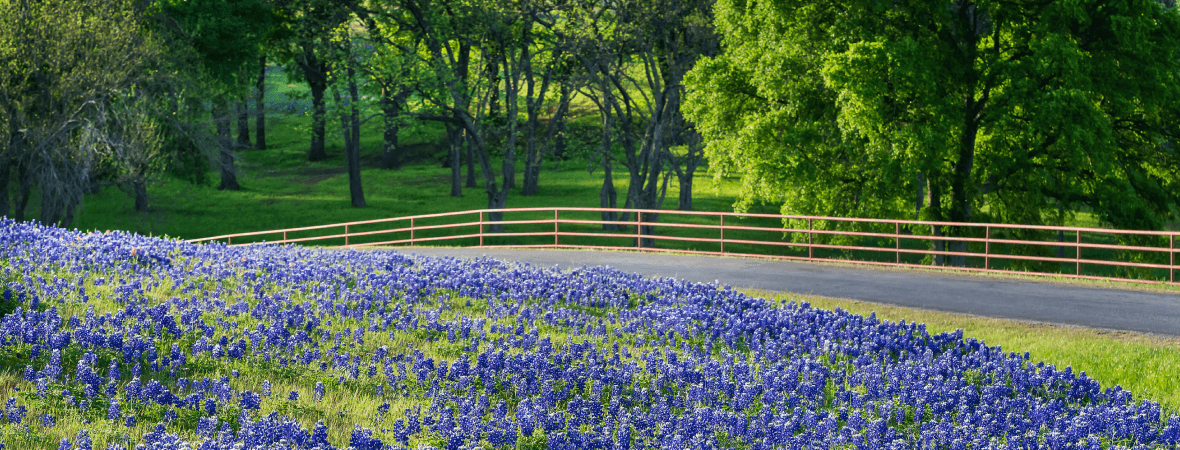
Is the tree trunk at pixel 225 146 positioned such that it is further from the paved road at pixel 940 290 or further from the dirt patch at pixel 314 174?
the paved road at pixel 940 290

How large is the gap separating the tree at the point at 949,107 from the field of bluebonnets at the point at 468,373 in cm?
1190

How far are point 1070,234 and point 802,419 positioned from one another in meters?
41.8

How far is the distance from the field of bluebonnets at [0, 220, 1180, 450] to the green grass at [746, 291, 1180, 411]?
1086mm

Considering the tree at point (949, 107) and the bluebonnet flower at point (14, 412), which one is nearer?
the bluebonnet flower at point (14, 412)

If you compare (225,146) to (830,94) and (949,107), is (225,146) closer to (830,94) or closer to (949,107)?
(830,94)

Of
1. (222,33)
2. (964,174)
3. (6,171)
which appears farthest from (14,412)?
(222,33)

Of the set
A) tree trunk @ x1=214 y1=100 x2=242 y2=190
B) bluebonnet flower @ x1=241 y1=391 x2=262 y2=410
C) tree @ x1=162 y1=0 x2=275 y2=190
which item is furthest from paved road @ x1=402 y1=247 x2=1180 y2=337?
tree @ x1=162 y1=0 x2=275 y2=190

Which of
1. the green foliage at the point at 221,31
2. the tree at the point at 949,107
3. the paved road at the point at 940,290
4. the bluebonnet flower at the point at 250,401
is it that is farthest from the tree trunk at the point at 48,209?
the bluebonnet flower at the point at 250,401

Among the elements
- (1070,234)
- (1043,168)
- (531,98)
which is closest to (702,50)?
(531,98)

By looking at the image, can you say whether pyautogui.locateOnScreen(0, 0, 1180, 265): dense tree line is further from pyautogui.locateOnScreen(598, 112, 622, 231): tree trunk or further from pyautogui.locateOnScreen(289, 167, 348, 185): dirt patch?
pyautogui.locateOnScreen(289, 167, 348, 185): dirt patch

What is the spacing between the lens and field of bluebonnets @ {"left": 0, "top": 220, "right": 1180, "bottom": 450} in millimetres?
5773

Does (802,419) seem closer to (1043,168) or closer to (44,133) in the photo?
(1043,168)

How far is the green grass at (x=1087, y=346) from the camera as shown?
9289mm

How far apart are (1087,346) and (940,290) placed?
427cm
